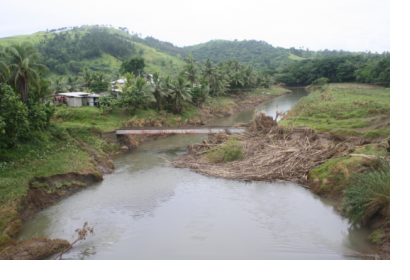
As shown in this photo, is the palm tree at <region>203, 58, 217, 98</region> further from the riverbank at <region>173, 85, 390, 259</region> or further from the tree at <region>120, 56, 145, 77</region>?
the riverbank at <region>173, 85, 390, 259</region>

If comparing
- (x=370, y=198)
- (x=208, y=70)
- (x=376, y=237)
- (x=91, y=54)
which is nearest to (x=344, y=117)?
(x=370, y=198)

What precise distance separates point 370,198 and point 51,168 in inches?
648

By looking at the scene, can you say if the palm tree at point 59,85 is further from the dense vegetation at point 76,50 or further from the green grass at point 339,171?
the dense vegetation at point 76,50

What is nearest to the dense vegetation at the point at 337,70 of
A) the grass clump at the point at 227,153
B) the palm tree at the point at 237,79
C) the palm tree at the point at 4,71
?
Answer: the palm tree at the point at 237,79

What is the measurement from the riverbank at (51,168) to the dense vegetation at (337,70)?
5703 cm

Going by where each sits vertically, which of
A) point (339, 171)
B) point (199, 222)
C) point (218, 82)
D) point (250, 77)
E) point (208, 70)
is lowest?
point (199, 222)

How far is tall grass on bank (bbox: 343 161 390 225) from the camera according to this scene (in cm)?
1034

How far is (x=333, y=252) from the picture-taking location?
33.0ft

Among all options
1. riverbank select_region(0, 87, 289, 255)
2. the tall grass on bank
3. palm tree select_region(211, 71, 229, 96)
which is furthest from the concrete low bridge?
palm tree select_region(211, 71, 229, 96)

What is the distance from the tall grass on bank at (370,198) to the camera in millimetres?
10337

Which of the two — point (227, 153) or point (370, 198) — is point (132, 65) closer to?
point (227, 153)

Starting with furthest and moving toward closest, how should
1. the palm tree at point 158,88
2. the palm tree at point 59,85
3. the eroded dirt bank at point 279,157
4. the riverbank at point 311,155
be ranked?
the palm tree at point 59,85 < the palm tree at point 158,88 < the eroded dirt bank at point 279,157 < the riverbank at point 311,155

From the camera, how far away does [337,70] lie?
85000 mm

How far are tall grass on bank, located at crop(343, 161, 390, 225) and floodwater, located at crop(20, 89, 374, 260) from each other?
0.85m
